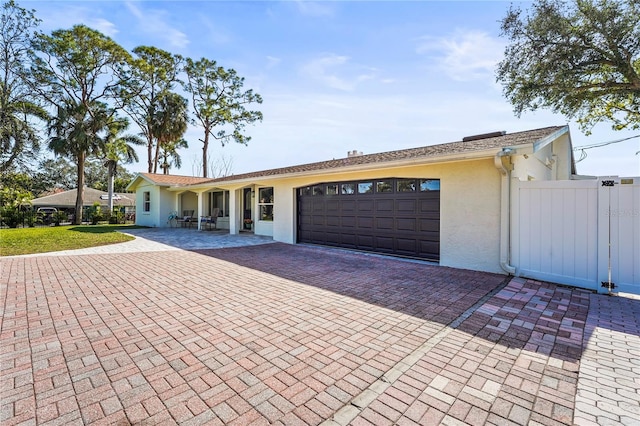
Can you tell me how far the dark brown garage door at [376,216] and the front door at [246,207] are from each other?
4.79 metres

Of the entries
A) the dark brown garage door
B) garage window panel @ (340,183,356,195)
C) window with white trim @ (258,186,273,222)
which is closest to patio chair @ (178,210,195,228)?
window with white trim @ (258,186,273,222)

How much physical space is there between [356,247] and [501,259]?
426cm

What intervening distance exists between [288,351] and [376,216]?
638 centimetres

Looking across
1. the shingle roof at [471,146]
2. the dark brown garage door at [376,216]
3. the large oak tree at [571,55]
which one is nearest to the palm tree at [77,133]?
the dark brown garage door at [376,216]

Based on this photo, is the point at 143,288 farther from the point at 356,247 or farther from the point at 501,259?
the point at 501,259

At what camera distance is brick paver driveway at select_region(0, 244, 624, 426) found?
2201 mm

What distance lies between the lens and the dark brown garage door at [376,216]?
25.7 feet

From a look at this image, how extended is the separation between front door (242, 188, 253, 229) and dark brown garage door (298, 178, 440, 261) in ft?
15.7

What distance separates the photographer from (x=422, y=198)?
7898 mm

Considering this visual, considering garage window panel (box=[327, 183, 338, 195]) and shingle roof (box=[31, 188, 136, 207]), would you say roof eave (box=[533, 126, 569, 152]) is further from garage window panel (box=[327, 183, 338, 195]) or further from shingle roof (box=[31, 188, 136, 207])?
shingle roof (box=[31, 188, 136, 207])

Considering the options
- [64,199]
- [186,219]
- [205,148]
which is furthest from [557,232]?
[64,199]

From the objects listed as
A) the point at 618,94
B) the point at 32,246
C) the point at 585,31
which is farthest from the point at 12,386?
the point at 618,94

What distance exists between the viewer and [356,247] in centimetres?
966

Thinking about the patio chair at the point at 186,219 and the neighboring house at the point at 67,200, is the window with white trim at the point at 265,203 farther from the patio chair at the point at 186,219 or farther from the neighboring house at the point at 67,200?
the neighboring house at the point at 67,200
